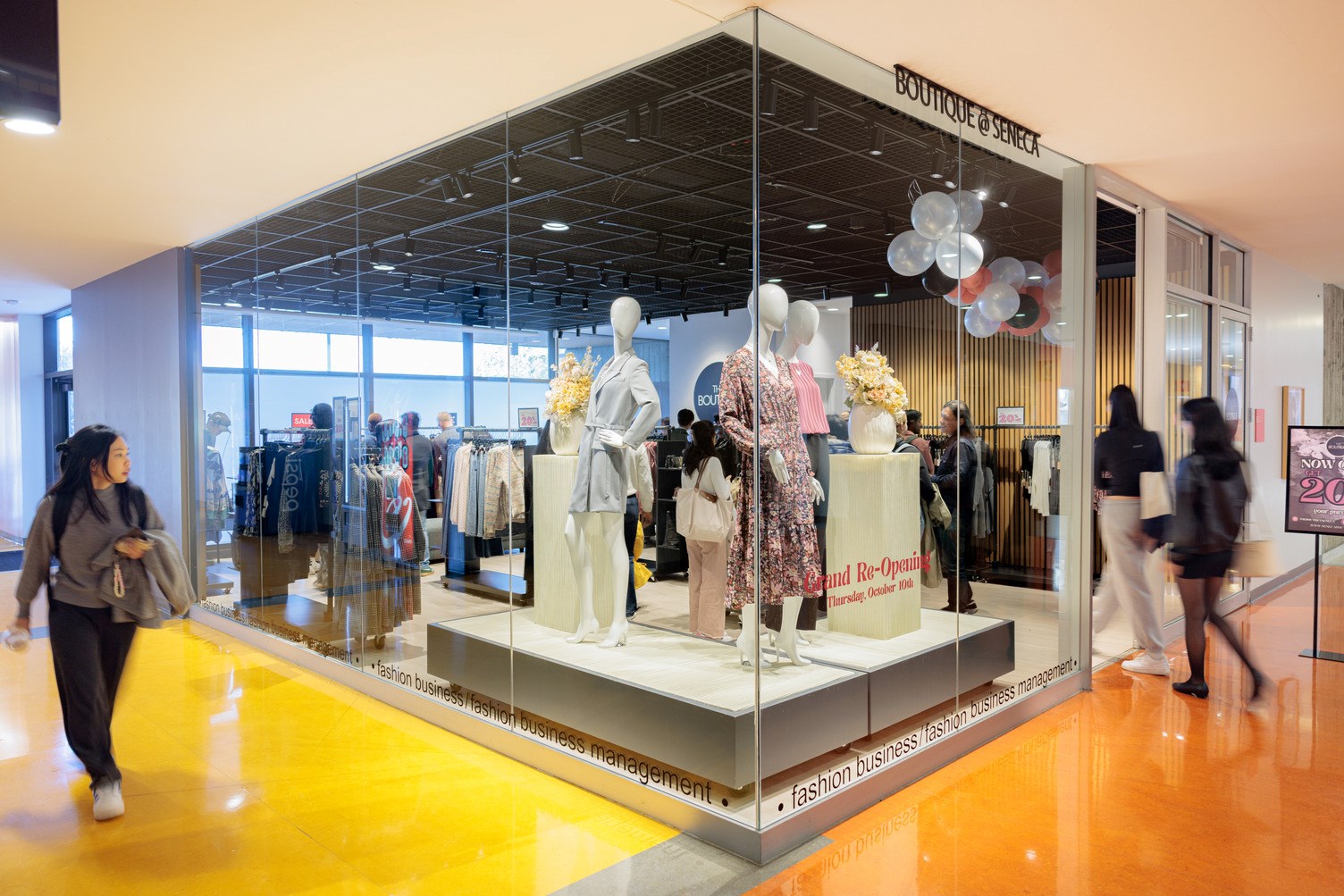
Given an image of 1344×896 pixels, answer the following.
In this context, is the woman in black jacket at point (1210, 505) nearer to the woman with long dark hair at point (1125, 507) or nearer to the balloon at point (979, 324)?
the woman with long dark hair at point (1125, 507)

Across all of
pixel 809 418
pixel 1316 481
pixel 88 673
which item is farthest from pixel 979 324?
pixel 88 673

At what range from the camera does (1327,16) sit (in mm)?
3199

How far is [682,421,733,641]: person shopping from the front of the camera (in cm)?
326

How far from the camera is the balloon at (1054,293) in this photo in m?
4.70

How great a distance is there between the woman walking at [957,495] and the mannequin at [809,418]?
2.43ft

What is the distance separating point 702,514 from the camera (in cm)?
331

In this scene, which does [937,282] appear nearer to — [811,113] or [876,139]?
[876,139]

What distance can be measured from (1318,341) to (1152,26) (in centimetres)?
870

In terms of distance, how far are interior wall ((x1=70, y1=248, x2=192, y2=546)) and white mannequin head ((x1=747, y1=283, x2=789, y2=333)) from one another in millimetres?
5749

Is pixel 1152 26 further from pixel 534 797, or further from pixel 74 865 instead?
pixel 74 865

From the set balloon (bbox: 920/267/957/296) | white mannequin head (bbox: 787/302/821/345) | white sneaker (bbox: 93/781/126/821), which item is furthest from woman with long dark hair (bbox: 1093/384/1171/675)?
white sneaker (bbox: 93/781/126/821)

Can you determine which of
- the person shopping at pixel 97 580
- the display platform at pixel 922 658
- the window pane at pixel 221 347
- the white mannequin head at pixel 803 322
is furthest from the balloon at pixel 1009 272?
the window pane at pixel 221 347

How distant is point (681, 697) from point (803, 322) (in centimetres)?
150

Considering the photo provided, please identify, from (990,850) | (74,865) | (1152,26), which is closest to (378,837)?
(74,865)
